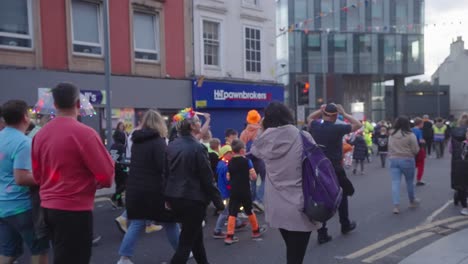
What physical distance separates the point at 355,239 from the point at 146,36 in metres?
12.6

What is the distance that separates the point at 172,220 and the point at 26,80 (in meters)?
9.99

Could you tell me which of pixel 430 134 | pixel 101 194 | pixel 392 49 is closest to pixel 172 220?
pixel 101 194

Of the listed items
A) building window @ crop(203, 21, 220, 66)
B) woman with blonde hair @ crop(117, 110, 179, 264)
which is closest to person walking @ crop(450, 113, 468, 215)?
woman with blonde hair @ crop(117, 110, 179, 264)

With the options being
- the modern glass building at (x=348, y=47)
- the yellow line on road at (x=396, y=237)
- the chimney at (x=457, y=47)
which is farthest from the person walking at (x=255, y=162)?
the chimney at (x=457, y=47)

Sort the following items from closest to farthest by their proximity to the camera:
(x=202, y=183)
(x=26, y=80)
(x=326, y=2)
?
(x=202, y=183) → (x=26, y=80) → (x=326, y=2)

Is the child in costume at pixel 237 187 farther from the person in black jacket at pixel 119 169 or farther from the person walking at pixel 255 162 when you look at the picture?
the person in black jacket at pixel 119 169

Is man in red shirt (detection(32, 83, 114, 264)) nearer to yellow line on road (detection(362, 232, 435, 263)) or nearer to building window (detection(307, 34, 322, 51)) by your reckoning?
yellow line on road (detection(362, 232, 435, 263))

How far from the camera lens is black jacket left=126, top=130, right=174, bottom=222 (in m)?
5.14

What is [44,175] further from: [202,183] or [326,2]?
[326,2]

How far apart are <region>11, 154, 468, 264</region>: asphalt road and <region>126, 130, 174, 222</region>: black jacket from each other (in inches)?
38.5

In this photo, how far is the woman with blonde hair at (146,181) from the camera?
203 inches

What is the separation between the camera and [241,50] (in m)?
20.2

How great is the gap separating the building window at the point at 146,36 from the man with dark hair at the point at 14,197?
41.2 feet

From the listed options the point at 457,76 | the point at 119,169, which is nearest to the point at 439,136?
the point at 119,169
